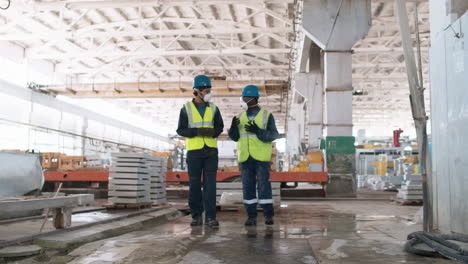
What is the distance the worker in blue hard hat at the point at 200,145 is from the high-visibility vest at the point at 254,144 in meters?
0.33

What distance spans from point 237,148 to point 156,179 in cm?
216

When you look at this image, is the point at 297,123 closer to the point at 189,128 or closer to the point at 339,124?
the point at 339,124

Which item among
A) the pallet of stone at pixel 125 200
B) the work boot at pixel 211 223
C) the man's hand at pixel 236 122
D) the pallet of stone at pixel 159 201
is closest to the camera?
the work boot at pixel 211 223

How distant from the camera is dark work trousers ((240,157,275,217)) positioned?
16.5 feet

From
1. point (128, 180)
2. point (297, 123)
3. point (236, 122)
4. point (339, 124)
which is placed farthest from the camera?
point (297, 123)

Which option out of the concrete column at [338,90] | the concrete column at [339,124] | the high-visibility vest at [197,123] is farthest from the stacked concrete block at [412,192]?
the high-visibility vest at [197,123]

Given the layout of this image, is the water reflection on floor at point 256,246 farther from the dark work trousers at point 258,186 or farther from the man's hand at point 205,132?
the man's hand at point 205,132

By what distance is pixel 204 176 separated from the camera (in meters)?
5.04

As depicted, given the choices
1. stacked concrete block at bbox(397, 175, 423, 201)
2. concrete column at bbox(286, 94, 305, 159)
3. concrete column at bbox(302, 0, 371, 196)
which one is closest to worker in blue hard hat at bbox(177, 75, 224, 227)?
stacked concrete block at bbox(397, 175, 423, 201)

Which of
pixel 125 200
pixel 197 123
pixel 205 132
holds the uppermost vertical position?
pixel 197 123

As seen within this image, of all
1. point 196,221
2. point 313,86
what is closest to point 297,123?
point 313,86

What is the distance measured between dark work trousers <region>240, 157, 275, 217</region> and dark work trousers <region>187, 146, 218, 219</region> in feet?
1.38

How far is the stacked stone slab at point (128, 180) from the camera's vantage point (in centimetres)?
691

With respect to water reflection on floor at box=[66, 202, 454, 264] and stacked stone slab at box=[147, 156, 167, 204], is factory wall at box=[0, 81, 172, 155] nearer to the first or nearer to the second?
stacked stone slab at box=[147, 156, 167, 204]
